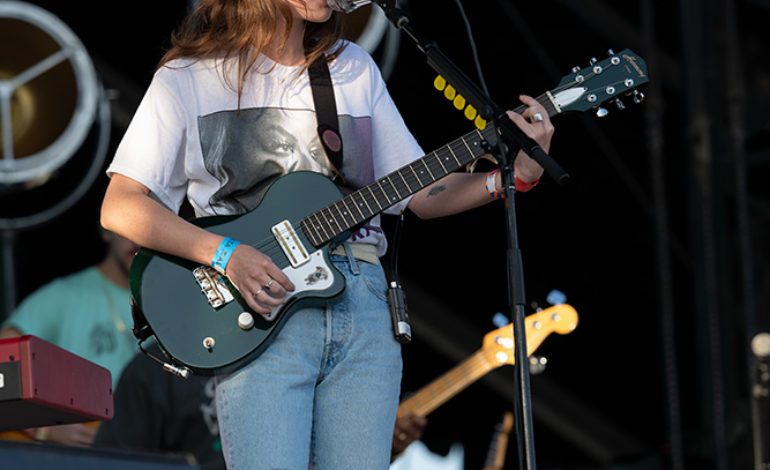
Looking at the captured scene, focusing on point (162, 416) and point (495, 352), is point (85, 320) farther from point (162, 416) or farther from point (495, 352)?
point (495, 352)

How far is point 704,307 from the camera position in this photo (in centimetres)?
555

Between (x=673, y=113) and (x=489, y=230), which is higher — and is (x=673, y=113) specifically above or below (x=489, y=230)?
above

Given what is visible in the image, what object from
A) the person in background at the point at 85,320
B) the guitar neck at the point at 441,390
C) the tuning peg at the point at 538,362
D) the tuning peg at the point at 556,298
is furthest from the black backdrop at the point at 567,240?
the tuning peg at the point at 538,362

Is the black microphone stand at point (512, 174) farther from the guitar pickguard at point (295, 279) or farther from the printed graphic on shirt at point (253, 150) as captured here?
the guitar pickguard at point (295, 279)

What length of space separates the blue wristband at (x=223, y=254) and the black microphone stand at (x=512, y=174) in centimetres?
54

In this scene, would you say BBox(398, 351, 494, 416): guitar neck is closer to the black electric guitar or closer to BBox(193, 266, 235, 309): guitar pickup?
the black electric guitar

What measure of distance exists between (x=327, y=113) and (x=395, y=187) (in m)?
0.21

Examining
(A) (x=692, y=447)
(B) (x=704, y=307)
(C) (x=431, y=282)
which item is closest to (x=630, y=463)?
(A) (x=692, y=447)

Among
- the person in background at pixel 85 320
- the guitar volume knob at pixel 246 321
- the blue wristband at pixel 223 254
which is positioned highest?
the person in background at pixel 85 320

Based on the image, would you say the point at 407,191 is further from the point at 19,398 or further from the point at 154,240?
the point at 19,398

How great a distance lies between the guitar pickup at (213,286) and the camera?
8.65 feet

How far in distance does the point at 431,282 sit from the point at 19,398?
3818 millimetres

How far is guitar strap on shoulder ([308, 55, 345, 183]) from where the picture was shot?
2.73 meters

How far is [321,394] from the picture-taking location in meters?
2.62
